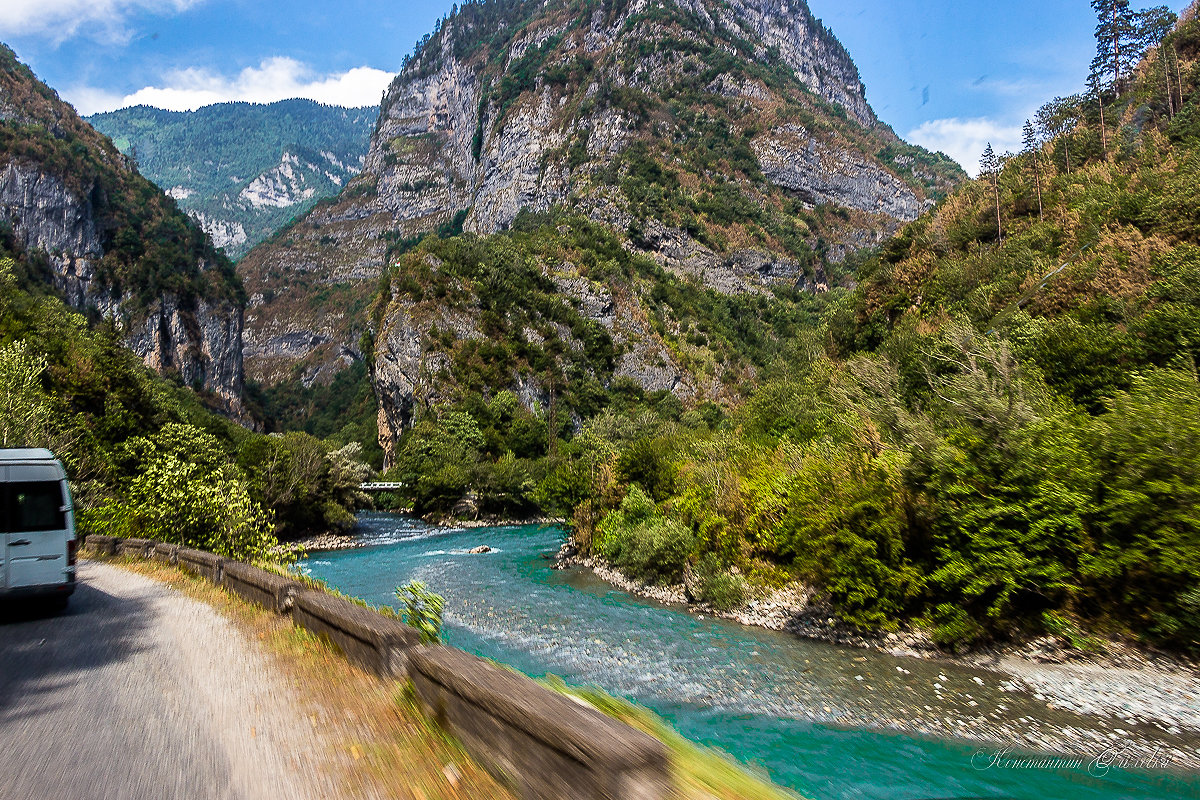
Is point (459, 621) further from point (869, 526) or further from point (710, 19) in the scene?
point (710, 19)

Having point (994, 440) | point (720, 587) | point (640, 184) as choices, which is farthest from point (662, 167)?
point (994, 440)

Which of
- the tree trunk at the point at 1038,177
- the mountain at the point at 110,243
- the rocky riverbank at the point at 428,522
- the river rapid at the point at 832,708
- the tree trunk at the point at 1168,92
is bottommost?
the rocky riverbank at the point at 428,522

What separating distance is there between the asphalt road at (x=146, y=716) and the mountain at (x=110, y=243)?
104 metres

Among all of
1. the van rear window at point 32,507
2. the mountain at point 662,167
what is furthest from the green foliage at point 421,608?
the mountain at point 662,167

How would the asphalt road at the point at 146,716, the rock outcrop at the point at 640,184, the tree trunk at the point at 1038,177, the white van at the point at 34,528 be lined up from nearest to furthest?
the asphalt road at the point at 146,716 < the white van at the point at 34,528 < the tree trunk at the point at 1038,177 < the rock outcrop at the point at 640,184

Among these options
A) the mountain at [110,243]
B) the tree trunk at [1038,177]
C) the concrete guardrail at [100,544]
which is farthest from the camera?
the mountain at [110,243]

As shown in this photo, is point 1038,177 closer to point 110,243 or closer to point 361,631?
point 361,631

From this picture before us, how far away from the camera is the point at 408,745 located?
201 inches

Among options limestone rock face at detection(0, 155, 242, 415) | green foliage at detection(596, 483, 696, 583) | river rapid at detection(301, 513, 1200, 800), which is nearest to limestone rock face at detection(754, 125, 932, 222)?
limestone rock face at detection(0, 155, 242, 415)

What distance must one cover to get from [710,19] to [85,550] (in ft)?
636

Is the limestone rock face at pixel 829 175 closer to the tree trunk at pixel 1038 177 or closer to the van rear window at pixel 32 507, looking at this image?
the tree trunk at pixel 1038 177

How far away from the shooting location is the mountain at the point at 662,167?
12394 cm

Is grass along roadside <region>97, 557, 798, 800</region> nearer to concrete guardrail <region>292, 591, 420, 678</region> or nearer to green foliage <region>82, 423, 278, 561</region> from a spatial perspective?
concrete guardrail <region>292, 591, 420, 678</region>

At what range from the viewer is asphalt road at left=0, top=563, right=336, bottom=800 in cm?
468
